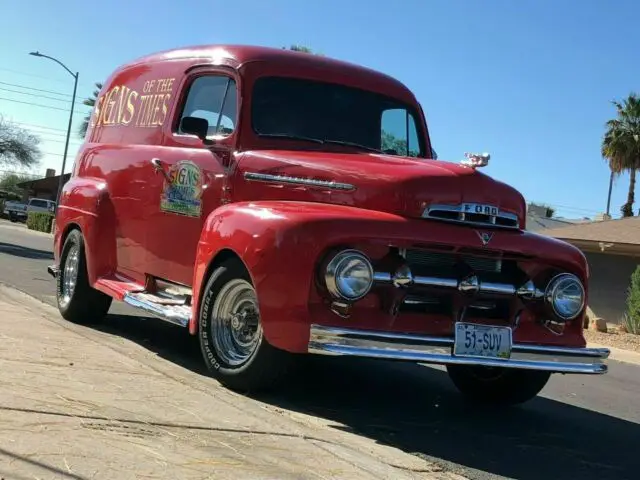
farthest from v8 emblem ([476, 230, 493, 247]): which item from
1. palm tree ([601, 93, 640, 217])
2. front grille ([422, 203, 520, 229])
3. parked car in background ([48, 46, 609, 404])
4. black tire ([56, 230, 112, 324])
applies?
palm tree ([601, 93, 640, 217])

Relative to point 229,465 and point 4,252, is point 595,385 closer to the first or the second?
point 229,465

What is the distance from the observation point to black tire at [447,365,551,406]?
6.06 metres

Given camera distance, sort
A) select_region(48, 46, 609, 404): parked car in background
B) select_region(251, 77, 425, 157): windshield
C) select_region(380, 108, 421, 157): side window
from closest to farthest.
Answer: select_region(48, 46, 609, 404): parked car in background, select_region(251, 77, 425, 157): windshield, select_region(380, 108, 421, 157): side window

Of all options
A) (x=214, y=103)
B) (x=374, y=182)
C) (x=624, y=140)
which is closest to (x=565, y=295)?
(x=374, y=182)

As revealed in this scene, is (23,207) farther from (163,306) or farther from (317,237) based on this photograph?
(317,237)

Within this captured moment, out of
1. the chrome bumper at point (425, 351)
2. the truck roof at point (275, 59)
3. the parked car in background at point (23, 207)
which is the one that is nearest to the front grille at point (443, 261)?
the chrome bumper at point (425, 351)

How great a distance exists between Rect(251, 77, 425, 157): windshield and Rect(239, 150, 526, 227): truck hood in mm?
460

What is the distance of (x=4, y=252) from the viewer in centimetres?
1836

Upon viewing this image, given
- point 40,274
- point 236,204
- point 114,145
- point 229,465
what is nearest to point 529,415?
point 236,204

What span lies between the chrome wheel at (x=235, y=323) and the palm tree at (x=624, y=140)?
112ft

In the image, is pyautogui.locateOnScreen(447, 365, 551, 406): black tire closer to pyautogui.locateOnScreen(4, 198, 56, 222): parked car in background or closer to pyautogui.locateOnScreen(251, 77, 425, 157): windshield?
pyautogui.locateOnScreen(251, 77, 425, 157): windshield

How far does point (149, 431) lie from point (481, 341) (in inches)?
83.4

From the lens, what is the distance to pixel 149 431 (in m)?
4.06

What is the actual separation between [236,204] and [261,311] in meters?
0.98
